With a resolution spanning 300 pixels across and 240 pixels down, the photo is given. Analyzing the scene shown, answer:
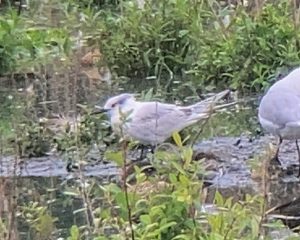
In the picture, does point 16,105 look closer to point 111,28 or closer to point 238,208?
point 111,28

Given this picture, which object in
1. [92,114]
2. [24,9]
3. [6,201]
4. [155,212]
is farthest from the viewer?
A: [24,9]

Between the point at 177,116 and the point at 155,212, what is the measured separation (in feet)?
10.8

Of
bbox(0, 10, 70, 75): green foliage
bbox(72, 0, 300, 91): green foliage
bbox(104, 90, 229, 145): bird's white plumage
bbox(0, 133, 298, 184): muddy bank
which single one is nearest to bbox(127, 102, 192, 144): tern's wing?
bbox(104, 90, 229, 145): bird's white plumage

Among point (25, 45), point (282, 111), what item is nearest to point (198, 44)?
point (25, 45)

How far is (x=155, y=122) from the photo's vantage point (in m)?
6.89

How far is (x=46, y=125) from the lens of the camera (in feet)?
25.1

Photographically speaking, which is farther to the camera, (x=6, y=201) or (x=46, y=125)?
(x=46, y=125)

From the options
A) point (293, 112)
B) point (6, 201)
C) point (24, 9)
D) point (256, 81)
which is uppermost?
point (6, 201)

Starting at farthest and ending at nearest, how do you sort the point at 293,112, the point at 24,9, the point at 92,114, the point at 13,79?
the point at 24,9, the point at 13,79, the point at 92,114, the point at 293,112

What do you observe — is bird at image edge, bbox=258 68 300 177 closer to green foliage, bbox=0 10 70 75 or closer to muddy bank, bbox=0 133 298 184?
muddy bank, bbox=0 133 298 184

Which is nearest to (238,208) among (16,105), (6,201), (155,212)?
(155,212)

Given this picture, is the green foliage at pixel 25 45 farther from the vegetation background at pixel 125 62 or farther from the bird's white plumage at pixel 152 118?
the bird's white plumage at pixel 152 118

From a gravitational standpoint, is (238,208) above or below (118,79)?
above

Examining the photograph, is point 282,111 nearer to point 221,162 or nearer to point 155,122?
point 221,162
